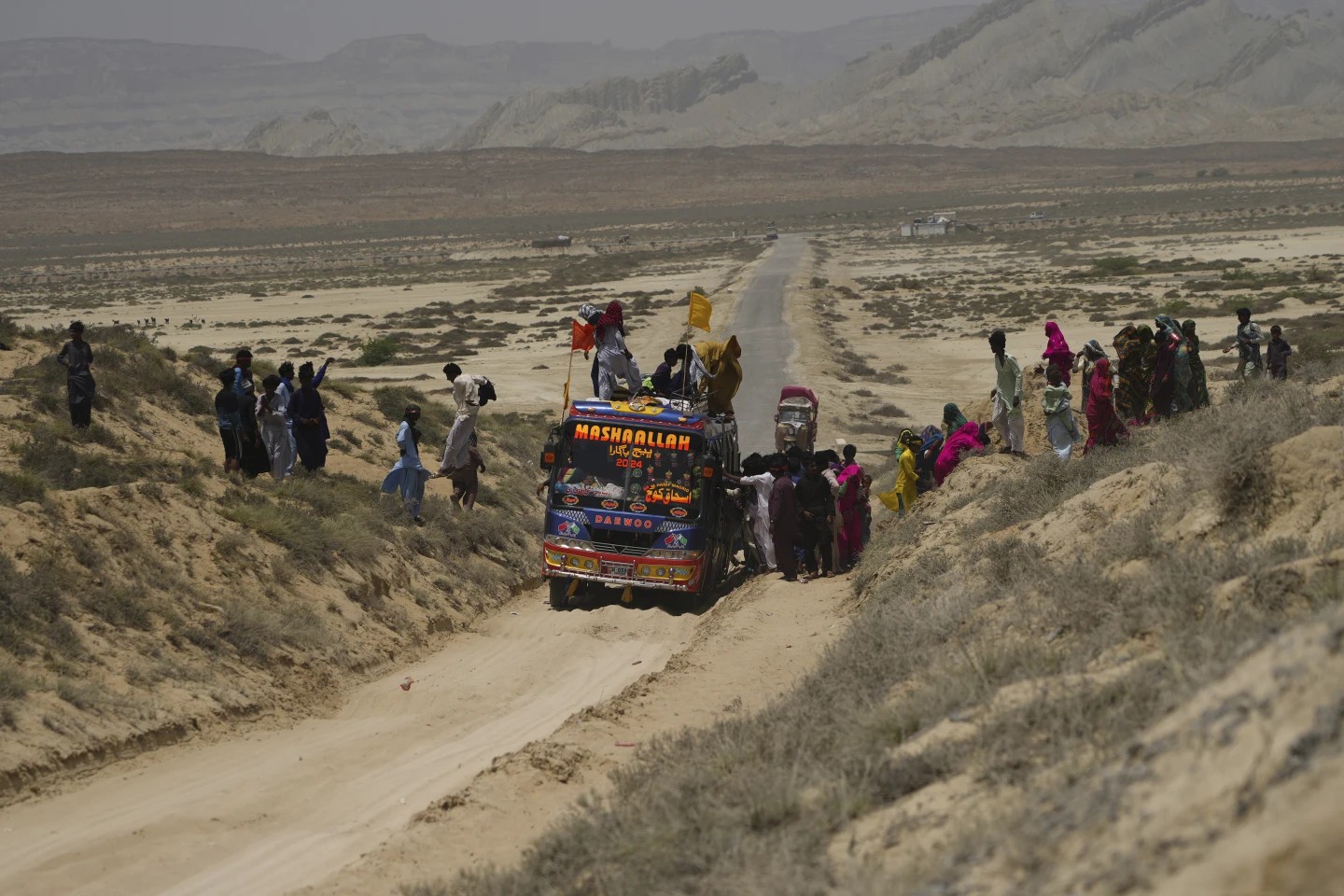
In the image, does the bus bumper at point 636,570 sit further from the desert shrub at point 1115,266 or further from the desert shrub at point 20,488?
the desert shrub at point 1115,266

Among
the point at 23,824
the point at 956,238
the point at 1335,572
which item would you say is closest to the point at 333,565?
the point at 23,824

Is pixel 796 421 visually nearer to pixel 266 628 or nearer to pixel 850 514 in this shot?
pixel 850 514

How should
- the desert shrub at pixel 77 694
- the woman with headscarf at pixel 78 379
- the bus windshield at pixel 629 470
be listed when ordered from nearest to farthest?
the desert shrub at pixel 77 694 < the bus windshield at pixel 629 470 < the woman with headscarf at pixel 78 379

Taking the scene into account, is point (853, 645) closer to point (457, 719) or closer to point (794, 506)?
point (457, 719)

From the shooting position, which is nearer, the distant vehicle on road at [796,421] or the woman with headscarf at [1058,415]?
the woman with headscarf at [1058,415]

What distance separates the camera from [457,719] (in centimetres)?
1146

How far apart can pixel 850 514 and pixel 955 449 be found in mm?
1872

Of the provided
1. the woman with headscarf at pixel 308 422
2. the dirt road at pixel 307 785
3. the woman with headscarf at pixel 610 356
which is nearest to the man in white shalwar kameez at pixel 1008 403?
the woman with headscarf at pixel 610 356

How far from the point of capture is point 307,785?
9.71 metres

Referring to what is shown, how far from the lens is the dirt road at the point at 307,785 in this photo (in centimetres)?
812

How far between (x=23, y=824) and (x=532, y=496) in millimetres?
12526

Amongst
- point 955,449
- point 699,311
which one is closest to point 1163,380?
point 955,449

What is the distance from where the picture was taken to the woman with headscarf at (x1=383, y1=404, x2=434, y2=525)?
1653 cm

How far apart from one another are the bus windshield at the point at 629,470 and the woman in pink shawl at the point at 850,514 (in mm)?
1660
